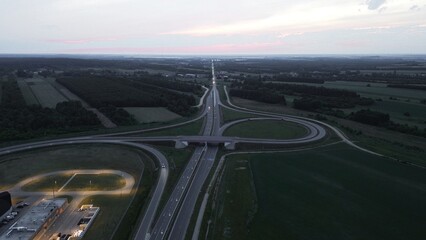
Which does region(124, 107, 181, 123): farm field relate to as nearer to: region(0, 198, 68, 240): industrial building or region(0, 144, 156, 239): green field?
region(0, 144, 156, 239): green field

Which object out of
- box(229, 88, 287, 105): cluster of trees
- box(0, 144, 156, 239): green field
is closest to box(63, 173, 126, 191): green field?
box(0, 144, 156, 239): green field

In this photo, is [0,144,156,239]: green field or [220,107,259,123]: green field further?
[220,107,259,123]: green field

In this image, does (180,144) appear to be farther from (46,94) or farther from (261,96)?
(46,94)

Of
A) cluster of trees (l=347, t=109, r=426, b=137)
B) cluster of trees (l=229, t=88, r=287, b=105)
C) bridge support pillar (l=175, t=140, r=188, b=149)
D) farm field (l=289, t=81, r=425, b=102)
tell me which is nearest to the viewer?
bridge support pillar (l=175, t=140, r=188, b=149)

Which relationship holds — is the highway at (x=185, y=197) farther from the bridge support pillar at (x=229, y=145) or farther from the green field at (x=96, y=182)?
the green field at (x=96, y=182)

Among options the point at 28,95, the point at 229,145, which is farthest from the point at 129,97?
the point at 229,145

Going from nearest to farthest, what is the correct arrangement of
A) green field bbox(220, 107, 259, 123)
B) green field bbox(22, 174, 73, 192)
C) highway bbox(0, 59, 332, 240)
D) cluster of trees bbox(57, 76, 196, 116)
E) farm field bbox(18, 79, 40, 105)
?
highway bbox(0, 59, 332, 240)
green field bbox(22, 174, 73, 192)
green field bbox(220, 107, 259, 123)
cluster of trees bbox(57, 76, 196, 116)
farm field bbox(18, 79, 40, 105)
